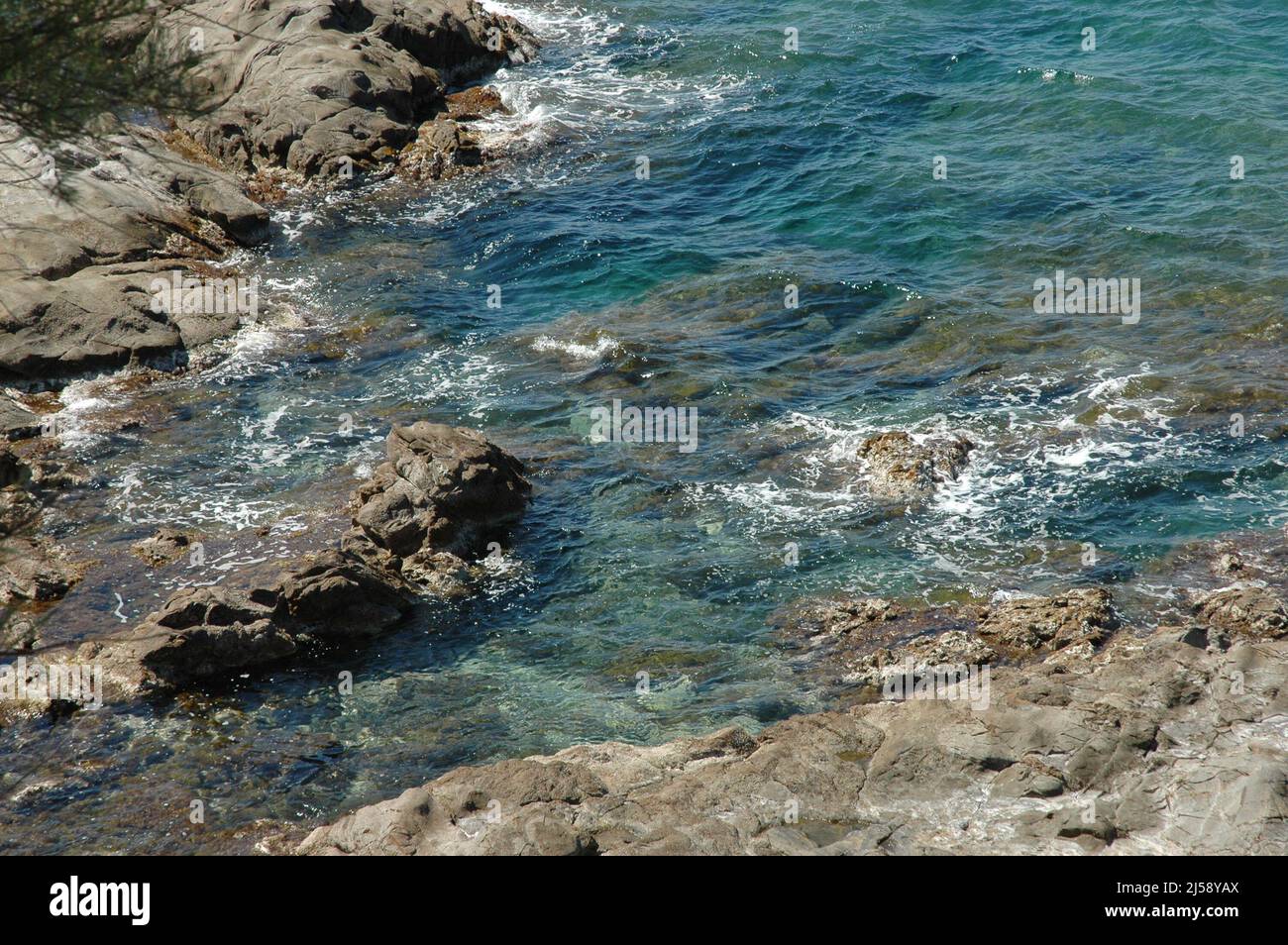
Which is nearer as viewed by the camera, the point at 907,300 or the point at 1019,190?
the point at 907,300

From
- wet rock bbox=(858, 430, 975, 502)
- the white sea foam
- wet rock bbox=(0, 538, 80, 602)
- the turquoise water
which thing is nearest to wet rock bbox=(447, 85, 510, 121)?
the turquoise water

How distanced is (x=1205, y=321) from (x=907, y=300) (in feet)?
19.4

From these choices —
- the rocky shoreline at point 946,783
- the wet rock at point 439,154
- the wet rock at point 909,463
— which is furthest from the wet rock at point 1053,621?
the wet rock at point 439,154

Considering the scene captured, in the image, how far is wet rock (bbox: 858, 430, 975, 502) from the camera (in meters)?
19.4

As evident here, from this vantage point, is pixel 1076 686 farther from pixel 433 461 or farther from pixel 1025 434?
pixel 433 461

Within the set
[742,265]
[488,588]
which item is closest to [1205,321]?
[742,265]

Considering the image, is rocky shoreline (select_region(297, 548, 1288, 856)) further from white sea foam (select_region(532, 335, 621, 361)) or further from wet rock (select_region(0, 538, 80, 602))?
white sea foam (select_region(532, 335, 621, 361))

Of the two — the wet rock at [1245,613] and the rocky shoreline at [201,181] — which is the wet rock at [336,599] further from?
the wet rock at [1245,613]

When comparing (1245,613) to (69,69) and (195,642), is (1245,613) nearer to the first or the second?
(195,642)

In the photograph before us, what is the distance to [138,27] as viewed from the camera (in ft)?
39.7

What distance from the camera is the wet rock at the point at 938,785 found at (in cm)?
1083

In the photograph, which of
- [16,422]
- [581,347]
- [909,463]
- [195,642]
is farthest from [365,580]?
[581,347]

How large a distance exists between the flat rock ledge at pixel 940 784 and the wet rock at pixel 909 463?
5827 millimetres

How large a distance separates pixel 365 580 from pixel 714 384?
29.1 feet
